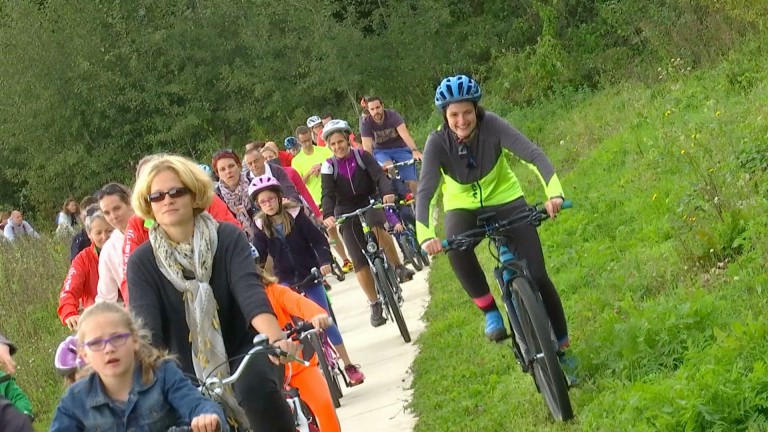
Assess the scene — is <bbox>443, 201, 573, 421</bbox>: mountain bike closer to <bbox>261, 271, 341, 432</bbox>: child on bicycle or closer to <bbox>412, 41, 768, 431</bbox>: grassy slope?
<bbox>412, 41, 768, 431</bbox>: grassy slope

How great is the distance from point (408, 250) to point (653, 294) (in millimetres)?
6744

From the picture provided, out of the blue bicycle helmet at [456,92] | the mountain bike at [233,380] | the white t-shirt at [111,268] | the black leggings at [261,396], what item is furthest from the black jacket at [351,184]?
the mountain bike at [233,380]

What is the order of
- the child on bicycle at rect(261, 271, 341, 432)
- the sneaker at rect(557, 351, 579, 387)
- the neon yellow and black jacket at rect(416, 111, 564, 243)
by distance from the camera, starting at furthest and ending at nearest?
the neon yellow and black jacket at rect(416, 111, 564, 243)
the sneaker at rect(557, 351, 579, 387)
the child on bicycle at rect(261, 271, 341, 432)

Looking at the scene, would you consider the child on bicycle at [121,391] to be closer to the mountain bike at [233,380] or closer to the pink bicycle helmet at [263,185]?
the mountain bike at [233,380]

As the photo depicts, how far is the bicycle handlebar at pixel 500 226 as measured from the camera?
7.43m

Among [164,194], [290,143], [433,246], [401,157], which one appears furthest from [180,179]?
[290,143]

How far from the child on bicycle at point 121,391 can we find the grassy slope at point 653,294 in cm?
243

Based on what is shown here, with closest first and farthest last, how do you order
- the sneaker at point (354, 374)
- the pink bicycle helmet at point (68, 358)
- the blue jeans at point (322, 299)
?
the pink bicycle helmet at point (68, 358), the blue jeans at point (322, 299), the sneaker at point (354, 374)

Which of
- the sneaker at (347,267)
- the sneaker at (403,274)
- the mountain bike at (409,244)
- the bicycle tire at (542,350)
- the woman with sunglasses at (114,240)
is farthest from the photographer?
the sneaker at (347,267)

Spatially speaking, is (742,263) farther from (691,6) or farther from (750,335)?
(691,6)

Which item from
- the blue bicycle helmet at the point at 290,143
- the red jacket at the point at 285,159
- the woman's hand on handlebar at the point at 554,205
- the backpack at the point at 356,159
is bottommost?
the woman's hand on handlebar at the point at 554,205

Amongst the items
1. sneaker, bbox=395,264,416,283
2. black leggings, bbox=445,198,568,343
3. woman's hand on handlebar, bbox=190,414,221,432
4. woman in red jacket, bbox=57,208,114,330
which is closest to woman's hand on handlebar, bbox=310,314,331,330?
woman's hand on handlebar, bbox=190,414,221,432

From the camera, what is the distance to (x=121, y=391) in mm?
4863

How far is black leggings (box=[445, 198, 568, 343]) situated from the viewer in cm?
764
